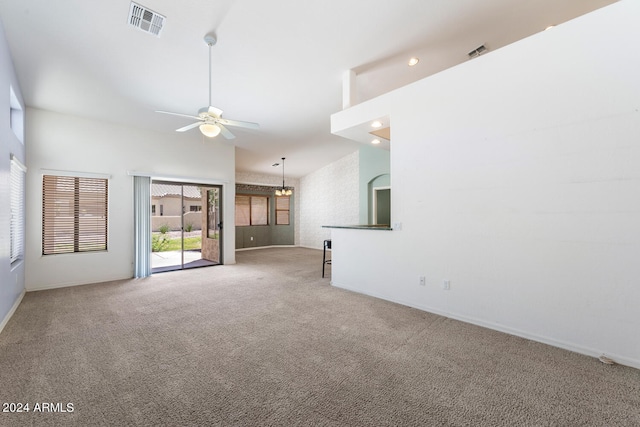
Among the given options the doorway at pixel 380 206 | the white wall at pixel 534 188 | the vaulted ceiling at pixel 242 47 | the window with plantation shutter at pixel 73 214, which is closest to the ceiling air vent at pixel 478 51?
the vaulted ceiling at pixel 242 47

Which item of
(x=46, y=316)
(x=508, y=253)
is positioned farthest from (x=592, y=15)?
(x=46, y=316)

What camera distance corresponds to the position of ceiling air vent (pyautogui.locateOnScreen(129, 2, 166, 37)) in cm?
272

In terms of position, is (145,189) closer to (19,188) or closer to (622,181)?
(19,188)

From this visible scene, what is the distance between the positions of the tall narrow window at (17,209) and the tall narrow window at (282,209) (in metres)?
7.20

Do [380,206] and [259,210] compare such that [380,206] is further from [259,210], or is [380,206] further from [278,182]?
[259,210]

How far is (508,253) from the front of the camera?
9.16 ft

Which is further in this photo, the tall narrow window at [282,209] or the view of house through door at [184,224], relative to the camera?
the tall narrow window at [282,209]

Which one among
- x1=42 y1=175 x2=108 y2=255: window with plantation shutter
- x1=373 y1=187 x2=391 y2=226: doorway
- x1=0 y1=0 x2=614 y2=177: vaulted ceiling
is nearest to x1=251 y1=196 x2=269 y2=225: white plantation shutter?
x1=373 y1=187 x2=391 y2=226: doorway

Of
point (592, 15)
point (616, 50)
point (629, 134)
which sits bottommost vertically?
point (629, 134)

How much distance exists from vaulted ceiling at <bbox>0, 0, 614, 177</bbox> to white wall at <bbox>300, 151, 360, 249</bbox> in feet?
14.0

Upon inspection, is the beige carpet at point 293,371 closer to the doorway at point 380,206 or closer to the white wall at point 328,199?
the doorway at point 380,206

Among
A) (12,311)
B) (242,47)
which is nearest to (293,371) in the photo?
(242,47)

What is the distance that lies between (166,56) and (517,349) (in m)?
5.22

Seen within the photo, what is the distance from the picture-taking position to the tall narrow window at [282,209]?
1075cm
